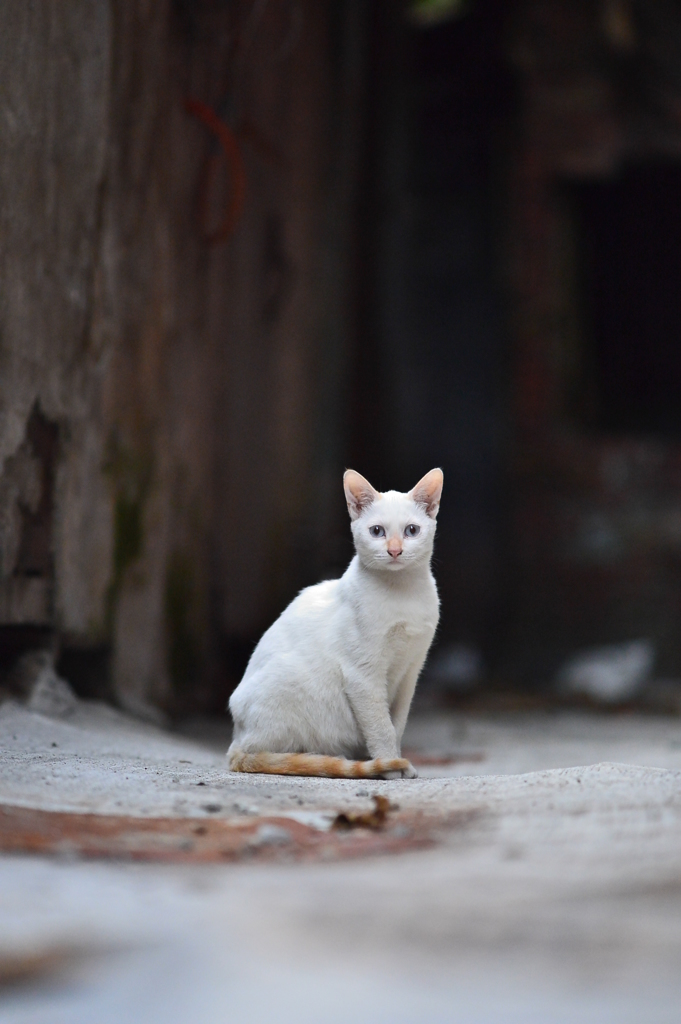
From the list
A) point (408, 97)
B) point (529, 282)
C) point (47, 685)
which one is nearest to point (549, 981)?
point (47, 685)

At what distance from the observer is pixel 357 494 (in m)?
2.61

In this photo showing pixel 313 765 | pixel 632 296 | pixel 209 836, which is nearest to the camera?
pixel 209 836

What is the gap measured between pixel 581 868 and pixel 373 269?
6.11 metres

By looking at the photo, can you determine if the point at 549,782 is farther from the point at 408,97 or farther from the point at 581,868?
the point at 408,97

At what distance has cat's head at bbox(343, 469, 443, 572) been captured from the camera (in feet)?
8.07

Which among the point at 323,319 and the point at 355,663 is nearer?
the point at 355,663

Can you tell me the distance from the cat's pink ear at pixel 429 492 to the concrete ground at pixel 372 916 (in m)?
0.75

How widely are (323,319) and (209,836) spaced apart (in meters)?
4.61

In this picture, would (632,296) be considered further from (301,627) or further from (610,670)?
(301,627)

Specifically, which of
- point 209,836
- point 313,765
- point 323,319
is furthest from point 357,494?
point 323,319

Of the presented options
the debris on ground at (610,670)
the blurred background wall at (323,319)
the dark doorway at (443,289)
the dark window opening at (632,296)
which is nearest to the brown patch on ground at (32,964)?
the blurred background wall at (323,319)

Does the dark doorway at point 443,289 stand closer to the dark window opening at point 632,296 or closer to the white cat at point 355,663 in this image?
the dark window opening at point 632,296

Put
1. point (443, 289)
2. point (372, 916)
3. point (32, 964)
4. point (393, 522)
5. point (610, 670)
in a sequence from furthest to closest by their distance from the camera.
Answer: point (443, 289), point (610, 670), point (393, 522), point (372, 916), point (32, 964)

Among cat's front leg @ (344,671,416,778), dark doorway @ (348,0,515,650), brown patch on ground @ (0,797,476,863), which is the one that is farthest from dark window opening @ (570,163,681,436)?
brown patch on ground @ (0,797,476,863)
